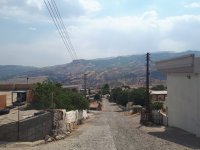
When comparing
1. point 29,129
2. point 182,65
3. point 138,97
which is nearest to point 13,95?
point 182,65

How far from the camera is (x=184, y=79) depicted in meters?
37.1

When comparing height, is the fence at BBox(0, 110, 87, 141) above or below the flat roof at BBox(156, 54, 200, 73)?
below

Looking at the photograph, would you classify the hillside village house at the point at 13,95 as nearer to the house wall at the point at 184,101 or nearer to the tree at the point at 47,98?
the tree at the point at 47,98

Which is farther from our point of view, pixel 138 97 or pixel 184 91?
pixel 138 97

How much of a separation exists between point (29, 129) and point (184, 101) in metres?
16.4

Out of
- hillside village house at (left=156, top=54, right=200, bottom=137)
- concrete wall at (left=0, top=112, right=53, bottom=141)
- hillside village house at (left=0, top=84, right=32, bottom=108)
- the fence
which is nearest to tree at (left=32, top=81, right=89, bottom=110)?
hillside village house at (left=0, top=84, right=32, bottom=108)

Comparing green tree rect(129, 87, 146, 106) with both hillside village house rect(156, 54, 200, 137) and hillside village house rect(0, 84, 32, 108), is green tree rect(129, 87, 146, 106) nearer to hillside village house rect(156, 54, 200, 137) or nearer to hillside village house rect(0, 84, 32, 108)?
hillside village house rect(0, 84, 32, 108)

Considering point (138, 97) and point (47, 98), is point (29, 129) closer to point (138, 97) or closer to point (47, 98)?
point (47, 98)

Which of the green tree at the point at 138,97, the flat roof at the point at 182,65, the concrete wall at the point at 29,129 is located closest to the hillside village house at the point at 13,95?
the flat roof at the point at 182,65

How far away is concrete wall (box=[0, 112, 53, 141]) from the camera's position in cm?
2470

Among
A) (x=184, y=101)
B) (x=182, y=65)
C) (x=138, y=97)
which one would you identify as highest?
(x=182, y=65)

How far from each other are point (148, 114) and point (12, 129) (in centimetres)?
3002

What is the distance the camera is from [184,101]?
37.7 meters

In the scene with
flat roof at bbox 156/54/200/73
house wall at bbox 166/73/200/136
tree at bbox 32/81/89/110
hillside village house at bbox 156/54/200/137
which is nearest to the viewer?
flat roof at bbox 156/54/200/73
